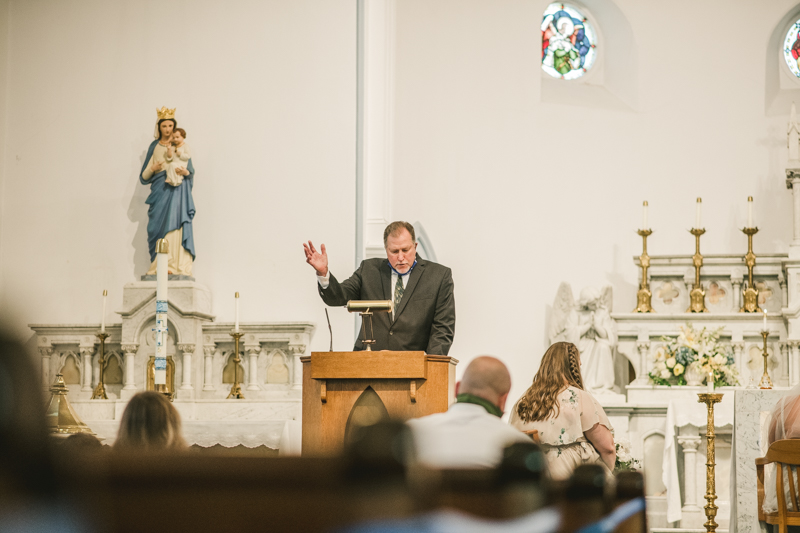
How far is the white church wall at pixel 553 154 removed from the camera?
413 inches

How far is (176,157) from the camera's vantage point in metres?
8.10

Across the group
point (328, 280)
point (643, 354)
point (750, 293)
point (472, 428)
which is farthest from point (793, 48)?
point (472, 428)

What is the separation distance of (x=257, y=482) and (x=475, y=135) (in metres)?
9.97

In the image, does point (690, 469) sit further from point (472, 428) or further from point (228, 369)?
point (472, 428)

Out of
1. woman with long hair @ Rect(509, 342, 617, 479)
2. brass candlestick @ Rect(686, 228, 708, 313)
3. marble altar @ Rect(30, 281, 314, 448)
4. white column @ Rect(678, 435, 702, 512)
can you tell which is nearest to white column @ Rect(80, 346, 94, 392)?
marble altar @ Rect(30, 281, 314, 448)

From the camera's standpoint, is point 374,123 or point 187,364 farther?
point 374,123

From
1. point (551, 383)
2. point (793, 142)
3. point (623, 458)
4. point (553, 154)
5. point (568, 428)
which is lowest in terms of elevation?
point (623, 458)

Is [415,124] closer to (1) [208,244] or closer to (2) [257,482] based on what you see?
(1) [208,244]

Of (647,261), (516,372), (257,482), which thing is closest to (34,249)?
(516,372)

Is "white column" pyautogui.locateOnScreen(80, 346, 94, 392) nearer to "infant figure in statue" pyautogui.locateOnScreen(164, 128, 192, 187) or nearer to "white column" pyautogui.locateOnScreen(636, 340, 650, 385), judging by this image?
"infant figure in statue" pyautogui.locateOnScreen(164, 128, 192, 187)

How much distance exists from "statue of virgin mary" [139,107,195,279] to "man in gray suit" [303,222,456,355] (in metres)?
3.48

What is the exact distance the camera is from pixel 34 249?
28.9 feet

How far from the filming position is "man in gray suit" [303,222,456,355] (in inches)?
191

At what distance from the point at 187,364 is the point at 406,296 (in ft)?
11.5
